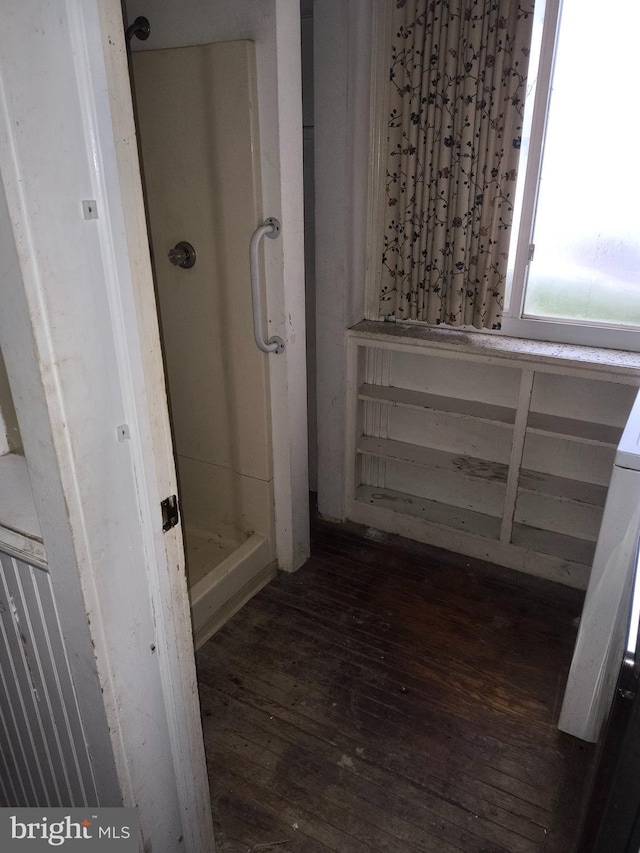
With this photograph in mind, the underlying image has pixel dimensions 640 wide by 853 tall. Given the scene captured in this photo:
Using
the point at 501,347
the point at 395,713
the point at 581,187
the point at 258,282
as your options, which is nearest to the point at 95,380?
the point at 258,282

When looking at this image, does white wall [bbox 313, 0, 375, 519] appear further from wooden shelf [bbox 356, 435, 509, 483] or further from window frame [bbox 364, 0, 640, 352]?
wooden shelf [bbox 356, 435, 509, 483]

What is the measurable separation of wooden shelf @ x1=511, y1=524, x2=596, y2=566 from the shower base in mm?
1042

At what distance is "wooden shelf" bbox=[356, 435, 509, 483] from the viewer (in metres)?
2.50

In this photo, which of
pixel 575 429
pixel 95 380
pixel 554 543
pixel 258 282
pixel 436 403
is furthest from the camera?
pixel 436 403

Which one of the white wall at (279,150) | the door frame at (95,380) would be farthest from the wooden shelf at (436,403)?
the door frame at (95,380)

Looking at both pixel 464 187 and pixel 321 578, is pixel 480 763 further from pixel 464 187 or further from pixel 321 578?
pixel 464 187

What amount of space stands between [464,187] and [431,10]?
603mm

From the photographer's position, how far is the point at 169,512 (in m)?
1.00

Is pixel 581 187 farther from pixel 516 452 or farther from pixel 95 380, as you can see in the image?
pixel 95 380

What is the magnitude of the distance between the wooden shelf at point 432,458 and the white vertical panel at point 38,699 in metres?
1.77

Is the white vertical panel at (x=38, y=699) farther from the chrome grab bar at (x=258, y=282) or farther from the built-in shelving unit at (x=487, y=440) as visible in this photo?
the built-in shelving unit at (x=487, y=440)

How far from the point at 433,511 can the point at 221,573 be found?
1020mm

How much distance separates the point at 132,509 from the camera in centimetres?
94

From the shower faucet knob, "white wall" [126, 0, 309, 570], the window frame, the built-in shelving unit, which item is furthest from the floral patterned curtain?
the shower faucet knob
